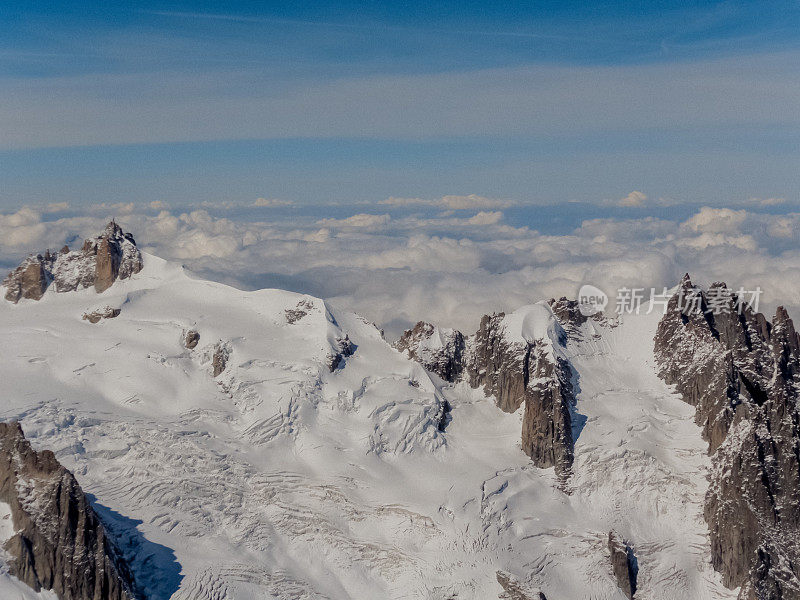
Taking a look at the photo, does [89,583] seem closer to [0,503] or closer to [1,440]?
[0,503]

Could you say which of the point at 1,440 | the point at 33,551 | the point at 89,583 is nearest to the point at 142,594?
the point at 89,583

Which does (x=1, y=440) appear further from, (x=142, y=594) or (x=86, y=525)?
(x=142, y=594)

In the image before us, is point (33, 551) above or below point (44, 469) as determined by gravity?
below

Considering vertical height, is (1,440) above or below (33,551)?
above

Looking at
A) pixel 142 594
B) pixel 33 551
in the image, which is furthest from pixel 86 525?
pixel 142 594

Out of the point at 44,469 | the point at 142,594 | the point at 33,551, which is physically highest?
the point at 44,469

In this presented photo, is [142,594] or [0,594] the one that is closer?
[0,594]
